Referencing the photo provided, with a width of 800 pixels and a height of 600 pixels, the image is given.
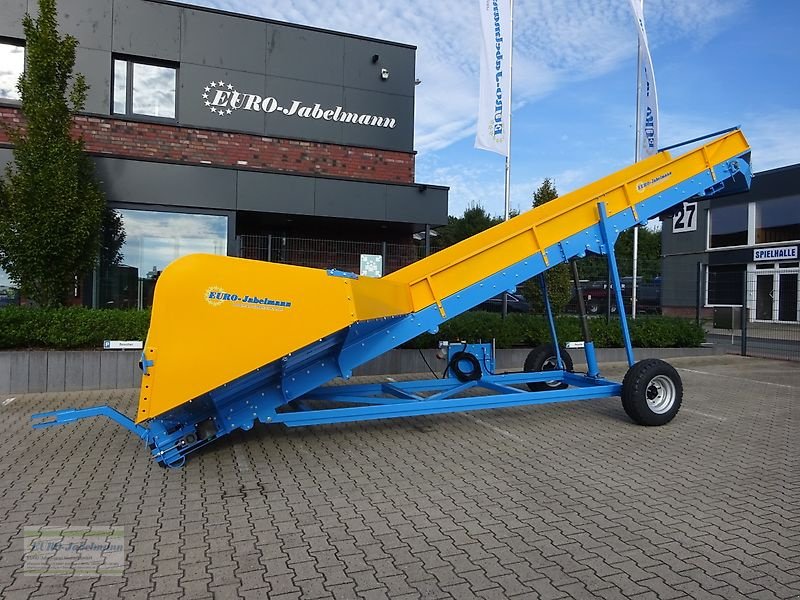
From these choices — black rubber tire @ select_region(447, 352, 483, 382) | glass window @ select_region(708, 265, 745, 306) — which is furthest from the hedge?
black rubber tire @ select_region(447, 352, 483, 382)

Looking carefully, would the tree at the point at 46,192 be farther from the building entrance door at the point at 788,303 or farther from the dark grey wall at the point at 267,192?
→ the building entrance door at the point at 788,303

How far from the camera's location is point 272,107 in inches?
513

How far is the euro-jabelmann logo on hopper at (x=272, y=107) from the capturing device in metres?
12.6

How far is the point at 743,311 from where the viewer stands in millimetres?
14266

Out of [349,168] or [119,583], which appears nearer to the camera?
[119,583]

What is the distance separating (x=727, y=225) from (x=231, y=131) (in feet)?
74.8

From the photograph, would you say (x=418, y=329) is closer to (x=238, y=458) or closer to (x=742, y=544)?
(x=238, y=458)

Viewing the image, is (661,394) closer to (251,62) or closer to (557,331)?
(557,331)

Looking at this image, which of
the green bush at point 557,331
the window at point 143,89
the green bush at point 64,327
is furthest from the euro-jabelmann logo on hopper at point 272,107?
the green bush at point 64,327

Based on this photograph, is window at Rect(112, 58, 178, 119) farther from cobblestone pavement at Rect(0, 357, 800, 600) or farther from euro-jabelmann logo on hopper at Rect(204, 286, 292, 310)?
euro-jabelmann logo on hopper at Rect(204, 286, 292, 310)

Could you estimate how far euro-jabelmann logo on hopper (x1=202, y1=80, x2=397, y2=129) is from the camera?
41.4ft

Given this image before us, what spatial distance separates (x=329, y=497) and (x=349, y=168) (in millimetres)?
10077

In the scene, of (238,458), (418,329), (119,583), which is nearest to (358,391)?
(418,329)

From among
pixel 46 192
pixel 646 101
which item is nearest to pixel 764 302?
pixel 646 101
